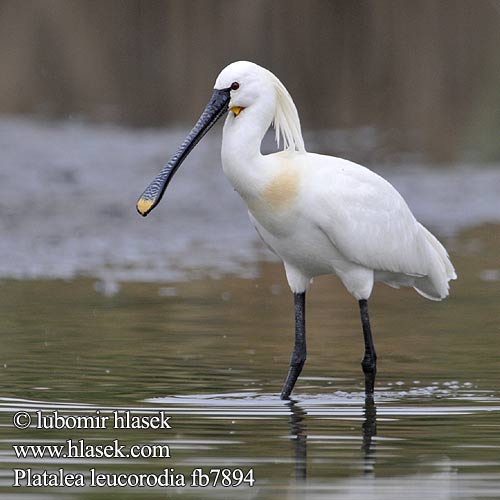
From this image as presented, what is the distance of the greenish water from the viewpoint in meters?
6.31

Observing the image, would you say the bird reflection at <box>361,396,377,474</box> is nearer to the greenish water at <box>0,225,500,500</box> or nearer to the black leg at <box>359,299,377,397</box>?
the greenish water at <box>0,225,500,500</box>

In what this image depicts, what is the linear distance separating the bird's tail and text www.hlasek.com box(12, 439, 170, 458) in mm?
2923

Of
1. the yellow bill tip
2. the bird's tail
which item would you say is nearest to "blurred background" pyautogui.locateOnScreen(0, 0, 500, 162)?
the bird's tail

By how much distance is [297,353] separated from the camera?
880cm

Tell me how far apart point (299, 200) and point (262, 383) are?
95 centimetres

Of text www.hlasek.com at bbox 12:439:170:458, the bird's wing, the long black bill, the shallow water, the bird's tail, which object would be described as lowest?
the shallow water

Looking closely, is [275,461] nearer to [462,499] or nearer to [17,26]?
[462,499]

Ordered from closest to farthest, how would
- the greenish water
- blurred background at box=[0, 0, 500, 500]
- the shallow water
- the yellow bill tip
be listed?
the greenish water < the shallow water < blurred background at box=[0, 0, 500, 500] < the yellow bill tip

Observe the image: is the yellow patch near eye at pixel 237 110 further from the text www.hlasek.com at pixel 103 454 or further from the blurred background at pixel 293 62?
the blurred background at pixel 293 62

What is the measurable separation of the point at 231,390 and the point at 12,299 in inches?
143

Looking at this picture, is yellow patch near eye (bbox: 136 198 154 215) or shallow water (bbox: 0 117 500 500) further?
yellow patch near eye (bbox: 136 198 154 215)

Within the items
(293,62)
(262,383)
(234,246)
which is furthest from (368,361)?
(293,62)

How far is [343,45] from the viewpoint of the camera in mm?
24625

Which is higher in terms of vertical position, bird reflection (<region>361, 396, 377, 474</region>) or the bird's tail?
the bird's tail
